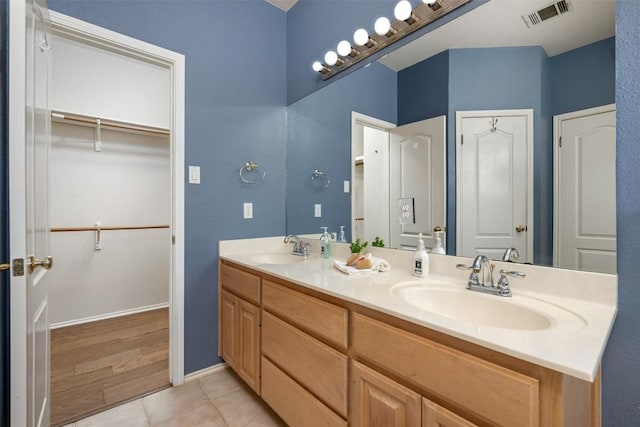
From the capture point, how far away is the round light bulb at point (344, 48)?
1.83 meters

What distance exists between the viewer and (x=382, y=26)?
158 centimetres

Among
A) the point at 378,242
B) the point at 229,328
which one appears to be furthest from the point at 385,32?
the point at 229,328

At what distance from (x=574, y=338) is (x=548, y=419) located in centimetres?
21

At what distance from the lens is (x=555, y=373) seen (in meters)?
0.62

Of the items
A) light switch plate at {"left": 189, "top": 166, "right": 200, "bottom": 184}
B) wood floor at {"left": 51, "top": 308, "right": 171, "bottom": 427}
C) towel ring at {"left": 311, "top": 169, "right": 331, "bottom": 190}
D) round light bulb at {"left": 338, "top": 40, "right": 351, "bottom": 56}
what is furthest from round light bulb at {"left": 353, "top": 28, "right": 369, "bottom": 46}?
wood floor at {"left": 51, "top": 308, "right": 171, "bottom": 427}

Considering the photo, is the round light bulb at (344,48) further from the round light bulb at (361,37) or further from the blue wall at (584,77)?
the blue wall at (584,77)

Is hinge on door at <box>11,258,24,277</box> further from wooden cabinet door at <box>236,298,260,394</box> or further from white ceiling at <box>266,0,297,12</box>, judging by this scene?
white ceiling at <box>266,0,297,12</box>

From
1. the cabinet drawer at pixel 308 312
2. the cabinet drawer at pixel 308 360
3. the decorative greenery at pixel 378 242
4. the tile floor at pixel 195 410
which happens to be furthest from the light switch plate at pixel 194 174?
the tile floor at pixel 195 410

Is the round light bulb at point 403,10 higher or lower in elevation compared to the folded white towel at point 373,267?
higher

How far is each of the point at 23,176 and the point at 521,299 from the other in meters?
1.72

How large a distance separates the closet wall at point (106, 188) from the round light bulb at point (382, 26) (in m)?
2.06

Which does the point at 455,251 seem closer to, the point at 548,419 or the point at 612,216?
the point at 612,216

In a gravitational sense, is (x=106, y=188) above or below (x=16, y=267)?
above

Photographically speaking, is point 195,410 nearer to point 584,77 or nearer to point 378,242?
point 378,242
